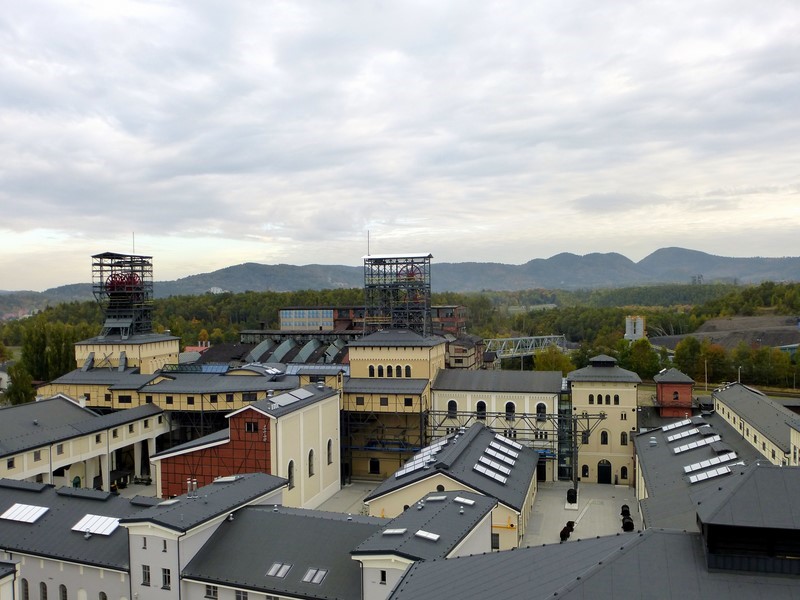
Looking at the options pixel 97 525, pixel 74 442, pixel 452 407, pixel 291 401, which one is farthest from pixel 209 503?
pixel 452 407

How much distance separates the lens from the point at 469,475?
3619 centimetres

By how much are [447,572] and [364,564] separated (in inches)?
276

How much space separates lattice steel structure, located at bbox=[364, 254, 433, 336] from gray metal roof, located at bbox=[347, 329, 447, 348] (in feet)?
7.80

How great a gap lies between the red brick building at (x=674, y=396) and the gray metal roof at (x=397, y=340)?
741 inches

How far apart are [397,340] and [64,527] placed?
31.3 m

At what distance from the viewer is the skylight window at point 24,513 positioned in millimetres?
27609

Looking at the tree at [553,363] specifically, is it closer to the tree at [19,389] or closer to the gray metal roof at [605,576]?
the tree at [19,389]

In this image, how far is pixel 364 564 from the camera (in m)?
22.6

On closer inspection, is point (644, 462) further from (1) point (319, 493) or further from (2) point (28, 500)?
(2) point (28, 500)

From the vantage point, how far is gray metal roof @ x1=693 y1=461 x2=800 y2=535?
44.8ft

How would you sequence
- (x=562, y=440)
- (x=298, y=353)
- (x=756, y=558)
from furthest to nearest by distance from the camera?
(x=298, y=353) < (x=562, y=440) < (x=756, y=558)

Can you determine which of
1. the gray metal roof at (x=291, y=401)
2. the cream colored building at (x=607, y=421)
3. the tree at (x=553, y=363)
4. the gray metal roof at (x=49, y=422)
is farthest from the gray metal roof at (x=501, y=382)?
the tree at (x=553, y=363)

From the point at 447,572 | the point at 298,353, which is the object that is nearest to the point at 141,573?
the point at 447,572

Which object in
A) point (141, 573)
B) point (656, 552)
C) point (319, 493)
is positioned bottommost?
point (319, 493)
